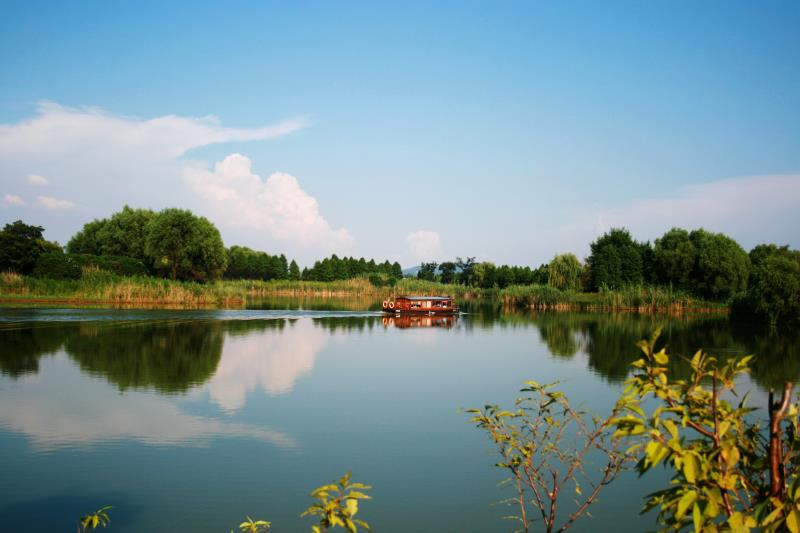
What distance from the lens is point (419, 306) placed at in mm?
43531

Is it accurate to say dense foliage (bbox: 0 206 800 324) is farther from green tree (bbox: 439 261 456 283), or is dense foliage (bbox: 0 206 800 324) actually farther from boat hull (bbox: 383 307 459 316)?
green tree (bbox: 439 261 456 283)

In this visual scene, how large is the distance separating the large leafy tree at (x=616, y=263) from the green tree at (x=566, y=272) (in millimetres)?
1683

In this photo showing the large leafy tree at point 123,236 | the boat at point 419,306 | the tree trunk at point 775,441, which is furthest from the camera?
the large leafy tree at point 123,236

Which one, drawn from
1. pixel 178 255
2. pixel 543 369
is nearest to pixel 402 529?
pixel 543 369

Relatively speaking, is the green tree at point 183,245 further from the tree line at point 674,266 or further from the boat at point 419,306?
the tree line at point 674,266

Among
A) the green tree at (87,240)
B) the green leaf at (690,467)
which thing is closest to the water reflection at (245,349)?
the green leaf at (690,467)

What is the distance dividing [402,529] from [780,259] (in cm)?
3520

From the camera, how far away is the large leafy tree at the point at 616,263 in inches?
2183

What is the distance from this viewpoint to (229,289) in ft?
148

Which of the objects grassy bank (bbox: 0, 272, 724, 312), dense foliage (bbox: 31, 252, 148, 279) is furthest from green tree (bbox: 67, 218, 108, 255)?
dense foliage (bbox: 31, 252, 148, 279)

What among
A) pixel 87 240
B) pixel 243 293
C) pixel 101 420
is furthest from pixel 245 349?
pixel 87 240

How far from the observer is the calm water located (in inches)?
268

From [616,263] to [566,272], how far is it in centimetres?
447

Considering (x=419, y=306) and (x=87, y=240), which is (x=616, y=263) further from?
(x=87, y=240)
